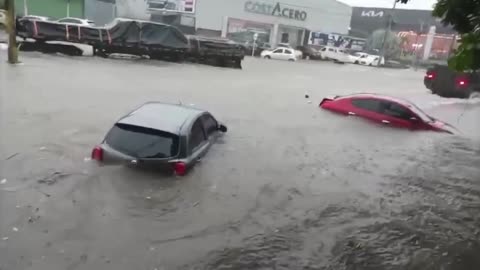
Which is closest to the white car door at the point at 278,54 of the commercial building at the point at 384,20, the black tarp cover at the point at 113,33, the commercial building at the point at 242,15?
the commercial building at the point at 242,15

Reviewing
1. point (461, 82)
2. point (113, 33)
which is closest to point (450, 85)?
point (461, 82)

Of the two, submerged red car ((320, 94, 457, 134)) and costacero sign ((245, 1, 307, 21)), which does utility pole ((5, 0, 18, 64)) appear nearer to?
submerged red car ((320, 94, 457, 134))

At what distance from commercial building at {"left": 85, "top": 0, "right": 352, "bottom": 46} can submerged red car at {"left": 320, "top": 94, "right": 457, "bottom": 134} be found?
36.4 metres

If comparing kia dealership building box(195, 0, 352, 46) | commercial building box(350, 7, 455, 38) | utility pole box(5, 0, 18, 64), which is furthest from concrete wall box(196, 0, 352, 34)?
utility pole box(5, 0, 18, 64)

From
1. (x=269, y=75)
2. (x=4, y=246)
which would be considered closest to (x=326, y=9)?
(x=269, y=75)

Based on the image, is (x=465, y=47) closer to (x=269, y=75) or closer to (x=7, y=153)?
(x=7, y=153)

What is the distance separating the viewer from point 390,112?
563 inches

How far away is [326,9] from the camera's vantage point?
6125cm

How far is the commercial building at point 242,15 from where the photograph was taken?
5028cm

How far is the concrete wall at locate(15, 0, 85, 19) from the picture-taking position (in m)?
42.9

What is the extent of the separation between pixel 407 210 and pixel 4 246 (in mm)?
6105

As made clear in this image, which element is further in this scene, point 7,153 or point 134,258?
point 7,153

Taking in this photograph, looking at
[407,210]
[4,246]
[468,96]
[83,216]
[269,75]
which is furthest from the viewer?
[269,75]

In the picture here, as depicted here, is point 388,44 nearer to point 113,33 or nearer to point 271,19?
point 271,19
